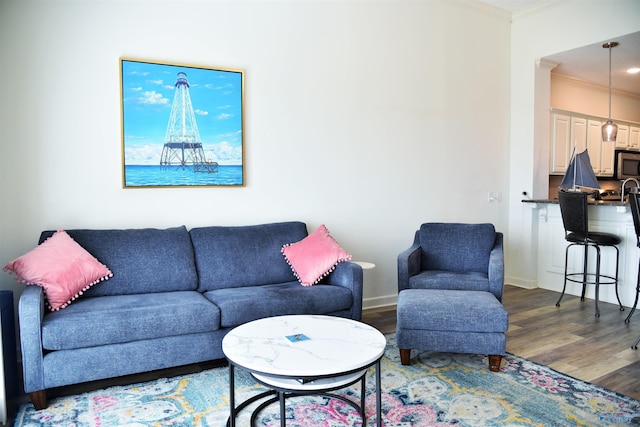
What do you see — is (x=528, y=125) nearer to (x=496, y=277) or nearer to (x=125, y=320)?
(x=496, y=277)

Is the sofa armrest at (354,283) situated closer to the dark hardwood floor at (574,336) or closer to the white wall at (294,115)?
the dark hardwood floor at (574,336)

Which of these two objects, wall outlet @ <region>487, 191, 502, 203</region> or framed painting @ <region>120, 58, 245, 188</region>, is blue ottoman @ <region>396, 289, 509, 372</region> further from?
wall outlet @ <region>487, 191, 502, 203</region>

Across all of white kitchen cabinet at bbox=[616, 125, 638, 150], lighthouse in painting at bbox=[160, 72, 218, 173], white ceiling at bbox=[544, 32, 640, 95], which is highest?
white ceiling at bbox=[544, 32, 640, 95]

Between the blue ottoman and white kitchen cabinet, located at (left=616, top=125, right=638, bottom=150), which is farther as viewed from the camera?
white kitchen cabinet, located at (left=616, top=125, right=638, bottom=150)

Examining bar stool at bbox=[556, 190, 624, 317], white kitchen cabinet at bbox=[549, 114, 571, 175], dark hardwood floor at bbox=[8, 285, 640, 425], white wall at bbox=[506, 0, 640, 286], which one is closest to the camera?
dark hardwood floor at bbox=[8, 285, 640, 425]

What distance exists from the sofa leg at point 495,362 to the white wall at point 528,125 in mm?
2517

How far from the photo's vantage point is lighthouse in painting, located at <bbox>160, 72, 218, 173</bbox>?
3.33m

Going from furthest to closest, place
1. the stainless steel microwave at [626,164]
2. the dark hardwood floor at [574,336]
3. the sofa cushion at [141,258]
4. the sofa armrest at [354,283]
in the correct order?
1. the stainless steel microwave at [626,164]
2. the sofa armrest at [354,283]
3. the sofa cushion at [141,258]
4. the dark hardwood floor at [574,336]

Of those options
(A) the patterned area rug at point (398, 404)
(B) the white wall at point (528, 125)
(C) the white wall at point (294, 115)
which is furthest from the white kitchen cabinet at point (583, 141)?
(A) the patterned area rug at point (398, 404)

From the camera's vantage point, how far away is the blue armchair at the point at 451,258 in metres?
3.45

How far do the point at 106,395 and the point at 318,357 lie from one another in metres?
1.35

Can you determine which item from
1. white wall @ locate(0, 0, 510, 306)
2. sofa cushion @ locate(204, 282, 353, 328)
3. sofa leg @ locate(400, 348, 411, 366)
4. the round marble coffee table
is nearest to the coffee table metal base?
the round marble coffee table

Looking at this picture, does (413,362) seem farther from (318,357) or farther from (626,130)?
(626,130)

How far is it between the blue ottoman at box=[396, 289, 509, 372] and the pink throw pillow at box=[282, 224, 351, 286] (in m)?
0.62
